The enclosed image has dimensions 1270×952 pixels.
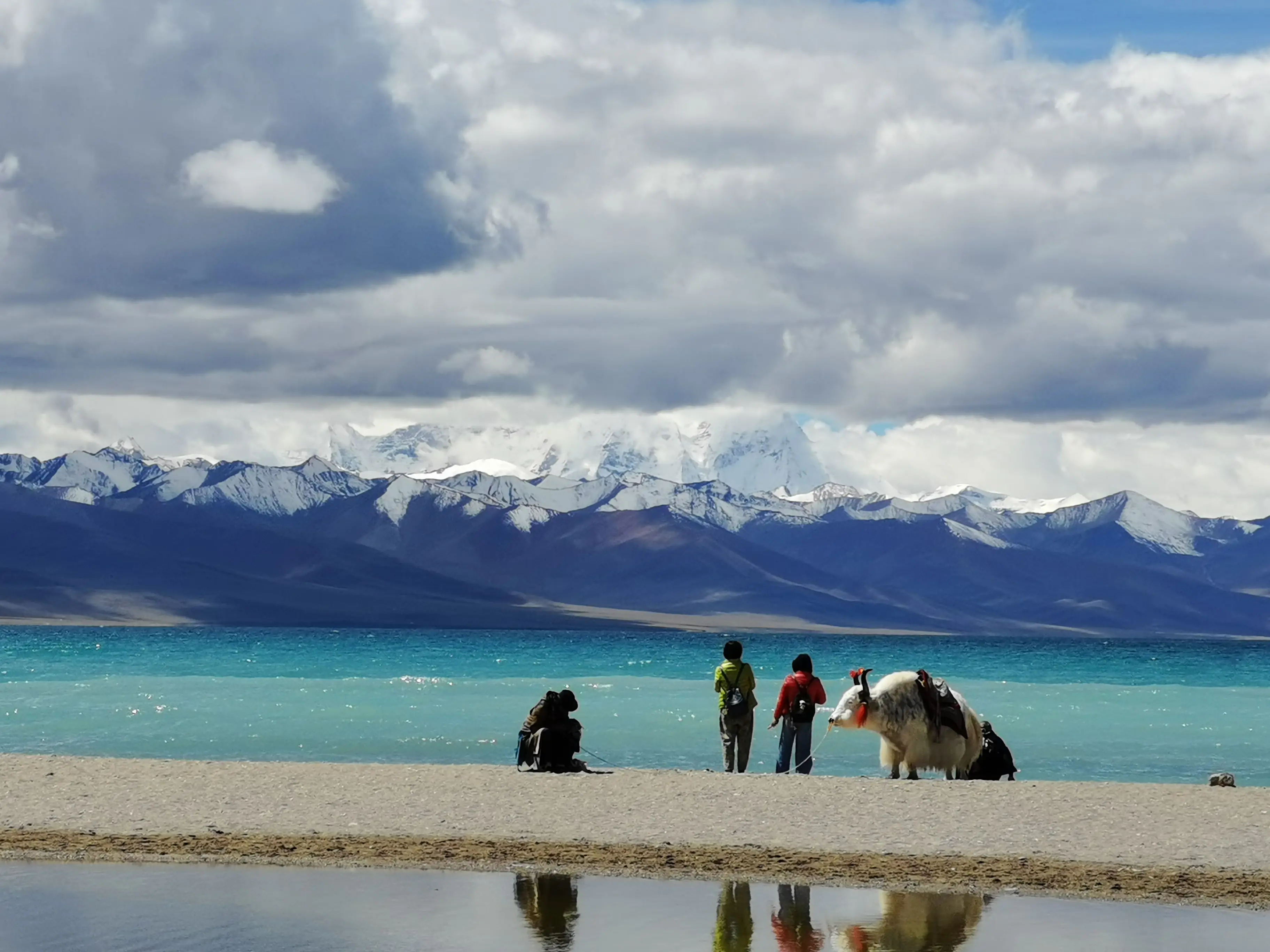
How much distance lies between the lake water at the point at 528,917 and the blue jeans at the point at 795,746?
918 cm

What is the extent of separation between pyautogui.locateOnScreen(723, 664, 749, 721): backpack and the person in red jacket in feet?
1.61

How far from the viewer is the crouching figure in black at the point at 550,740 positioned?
2311 centimetres

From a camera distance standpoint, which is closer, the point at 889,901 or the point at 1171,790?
the point at 889,901

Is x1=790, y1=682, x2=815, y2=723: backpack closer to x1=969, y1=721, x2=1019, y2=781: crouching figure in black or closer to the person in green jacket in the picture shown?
the person in green jacket

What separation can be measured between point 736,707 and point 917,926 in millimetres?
11206

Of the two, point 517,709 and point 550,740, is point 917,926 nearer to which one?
point 550,740

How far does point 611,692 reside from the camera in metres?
53.3

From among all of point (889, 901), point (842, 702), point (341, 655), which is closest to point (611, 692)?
point (842, 702)

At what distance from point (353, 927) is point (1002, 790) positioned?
11.0 meters

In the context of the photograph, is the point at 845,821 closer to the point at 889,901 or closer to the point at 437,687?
the point at 889,901

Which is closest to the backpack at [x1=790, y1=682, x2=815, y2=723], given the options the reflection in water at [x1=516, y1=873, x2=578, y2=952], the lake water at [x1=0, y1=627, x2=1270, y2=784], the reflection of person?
the lake water at [x1=0, y1=627, x2=1270, y2=784]

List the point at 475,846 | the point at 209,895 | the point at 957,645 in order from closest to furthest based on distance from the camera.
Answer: the point at 209,895 < the point at 475,846 < the point at 957,645

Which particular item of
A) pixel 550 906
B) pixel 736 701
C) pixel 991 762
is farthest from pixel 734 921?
pixel 991 762

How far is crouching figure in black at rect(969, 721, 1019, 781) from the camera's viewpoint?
24.2 metres
